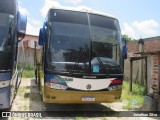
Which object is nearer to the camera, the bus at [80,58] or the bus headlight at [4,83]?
the bus headlight at [4,83]

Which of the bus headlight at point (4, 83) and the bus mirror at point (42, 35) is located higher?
the bus mirror at point (42, 35)

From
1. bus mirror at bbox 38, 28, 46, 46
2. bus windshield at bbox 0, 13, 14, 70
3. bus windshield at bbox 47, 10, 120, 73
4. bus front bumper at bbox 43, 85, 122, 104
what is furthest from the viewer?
bus mirror at bbox 38, 28, 46, 46

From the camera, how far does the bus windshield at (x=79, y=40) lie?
804cm

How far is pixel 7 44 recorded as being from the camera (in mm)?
6805

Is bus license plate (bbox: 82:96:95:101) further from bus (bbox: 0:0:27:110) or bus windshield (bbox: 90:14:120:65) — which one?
bus (bbox: 0:0:27:110)

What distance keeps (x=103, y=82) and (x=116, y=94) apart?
660 mm

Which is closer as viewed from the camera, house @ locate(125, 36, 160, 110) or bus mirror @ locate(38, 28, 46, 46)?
bus mirror @ locate(38, 28, 46, 46)

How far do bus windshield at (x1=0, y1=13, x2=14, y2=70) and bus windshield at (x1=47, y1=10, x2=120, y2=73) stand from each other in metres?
1.46

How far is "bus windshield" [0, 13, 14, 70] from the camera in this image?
6.63m

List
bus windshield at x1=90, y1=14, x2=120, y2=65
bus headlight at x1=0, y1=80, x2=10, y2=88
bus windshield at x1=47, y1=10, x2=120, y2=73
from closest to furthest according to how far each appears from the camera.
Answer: bus headlight at x1=0, y1=80, x2=10, y2=88
bus windshield at x1=47, y1=10, x2=120, y2=73
bus windshield at x1=90, y1=14, x2=120, y2=65

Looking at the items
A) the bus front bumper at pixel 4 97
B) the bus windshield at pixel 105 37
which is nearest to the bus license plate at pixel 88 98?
the bus windshield at pixel 105 37

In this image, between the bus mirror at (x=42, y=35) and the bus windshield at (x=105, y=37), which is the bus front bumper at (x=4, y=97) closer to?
the bus mirror at (x=42, y=35)

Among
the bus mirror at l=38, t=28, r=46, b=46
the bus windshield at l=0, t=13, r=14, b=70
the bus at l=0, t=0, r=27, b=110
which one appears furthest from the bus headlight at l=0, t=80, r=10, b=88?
the bus mirror at l=38, t=28, r=46, b=46

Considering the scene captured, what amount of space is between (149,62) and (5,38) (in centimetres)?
686
